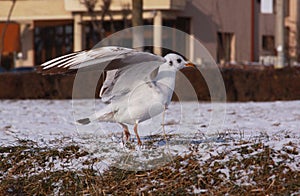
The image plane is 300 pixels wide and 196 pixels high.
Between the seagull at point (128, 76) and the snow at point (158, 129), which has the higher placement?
the seagull at point (128, 76)

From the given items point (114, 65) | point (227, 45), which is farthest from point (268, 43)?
point (114, 65)

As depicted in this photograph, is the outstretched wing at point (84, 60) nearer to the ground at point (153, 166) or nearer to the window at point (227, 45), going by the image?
the ground at point (153, 166)

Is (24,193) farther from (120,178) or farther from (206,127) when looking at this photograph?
(206,127)

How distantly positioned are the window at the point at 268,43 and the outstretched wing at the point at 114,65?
36.7 m

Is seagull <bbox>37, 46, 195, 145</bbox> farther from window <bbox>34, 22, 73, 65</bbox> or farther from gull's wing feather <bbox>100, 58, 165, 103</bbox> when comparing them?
window <bbox>34, 22, 73, 65</bbox>

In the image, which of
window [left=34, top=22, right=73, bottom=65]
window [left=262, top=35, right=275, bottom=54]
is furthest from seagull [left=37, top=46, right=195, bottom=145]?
window [left=262, top=35, right=275, bottom=54]

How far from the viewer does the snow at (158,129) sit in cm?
Answer: 760

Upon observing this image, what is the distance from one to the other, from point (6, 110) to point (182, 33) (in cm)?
2174

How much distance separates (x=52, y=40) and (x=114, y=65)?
113 ft

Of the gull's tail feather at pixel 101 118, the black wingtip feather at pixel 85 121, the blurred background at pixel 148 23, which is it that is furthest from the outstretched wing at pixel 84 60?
the blurred background at pixel 148 23

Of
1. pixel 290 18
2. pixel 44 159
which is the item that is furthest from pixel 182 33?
pixel 44 159

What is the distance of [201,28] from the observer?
3884cm

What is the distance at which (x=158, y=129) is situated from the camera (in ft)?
35.1

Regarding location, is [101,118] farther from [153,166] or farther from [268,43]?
[268,43]
